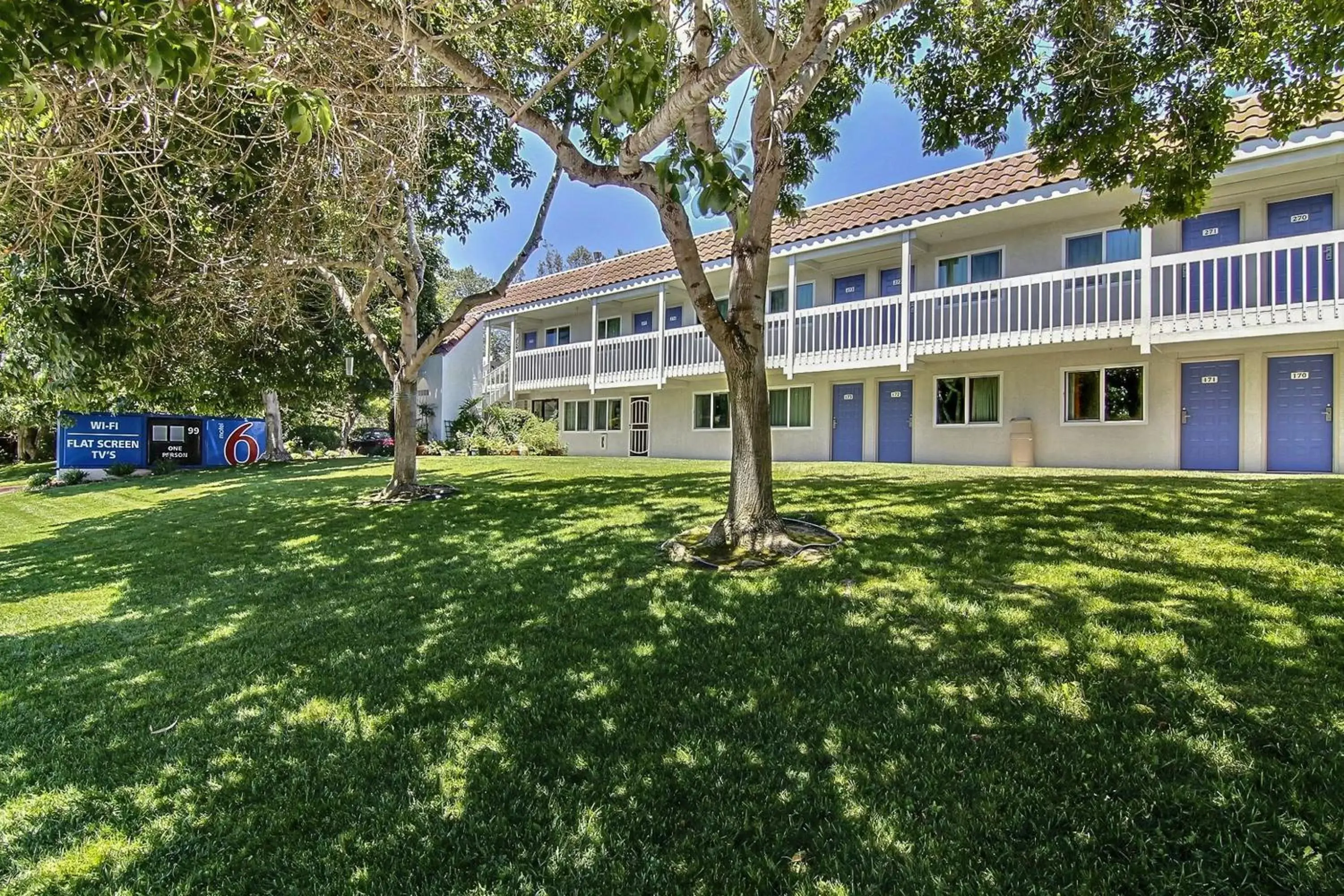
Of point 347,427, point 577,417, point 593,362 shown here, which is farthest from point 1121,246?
point 347,427

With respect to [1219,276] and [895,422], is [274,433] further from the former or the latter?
[1219,276]

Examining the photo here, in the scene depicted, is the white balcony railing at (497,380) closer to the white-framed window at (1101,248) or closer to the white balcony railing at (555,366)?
the white balcony railing at (555,366)

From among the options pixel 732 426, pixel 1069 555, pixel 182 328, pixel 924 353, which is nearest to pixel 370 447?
pixel 182 328

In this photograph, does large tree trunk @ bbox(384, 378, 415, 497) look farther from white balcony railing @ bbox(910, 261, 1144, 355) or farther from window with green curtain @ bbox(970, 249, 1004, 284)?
window with green curtain @ bbox(970, 249, 1004, 284)

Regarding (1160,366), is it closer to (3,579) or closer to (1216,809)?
(1216,809)

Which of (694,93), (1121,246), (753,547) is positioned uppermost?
(1121,246)

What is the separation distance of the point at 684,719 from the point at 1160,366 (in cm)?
1324

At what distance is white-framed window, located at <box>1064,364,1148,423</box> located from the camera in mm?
12438

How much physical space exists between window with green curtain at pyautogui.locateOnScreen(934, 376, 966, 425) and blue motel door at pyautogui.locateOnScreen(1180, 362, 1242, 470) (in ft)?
12.7

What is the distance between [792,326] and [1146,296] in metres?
6.80

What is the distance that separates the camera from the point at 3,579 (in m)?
7.68

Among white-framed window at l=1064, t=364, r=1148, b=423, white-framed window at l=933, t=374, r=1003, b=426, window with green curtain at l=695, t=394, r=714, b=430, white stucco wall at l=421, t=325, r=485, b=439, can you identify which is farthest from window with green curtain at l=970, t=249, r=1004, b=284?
white stucco wall at l=421, t=325, r=485, b=439

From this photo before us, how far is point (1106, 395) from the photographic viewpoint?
1278 centimetres

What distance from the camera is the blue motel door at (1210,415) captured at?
38.0 feet
